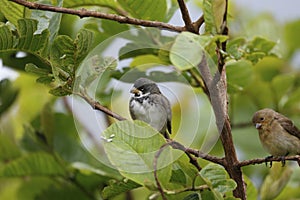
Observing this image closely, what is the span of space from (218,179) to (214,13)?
9.4 inches

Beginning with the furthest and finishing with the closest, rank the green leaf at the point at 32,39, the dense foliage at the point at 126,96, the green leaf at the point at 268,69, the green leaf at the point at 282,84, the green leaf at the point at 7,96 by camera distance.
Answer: the green leaf at the point at 268,69 → the green leaf at the point at 282,84 → the green leaf at the point at 7,96 → the green leaf at the point at 32,39 → the dense foliage at the point at 126,96

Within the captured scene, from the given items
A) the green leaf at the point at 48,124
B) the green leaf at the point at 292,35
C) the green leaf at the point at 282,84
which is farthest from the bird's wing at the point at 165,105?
the green leaf at the point at 292,35

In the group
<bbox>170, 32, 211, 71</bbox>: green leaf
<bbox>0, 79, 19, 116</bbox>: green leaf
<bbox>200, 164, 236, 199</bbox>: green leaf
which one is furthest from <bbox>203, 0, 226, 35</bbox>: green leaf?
<bbox>0, 79, 19, 116</bbox>: green leaf

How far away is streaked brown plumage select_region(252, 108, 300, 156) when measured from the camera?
138 centimetres

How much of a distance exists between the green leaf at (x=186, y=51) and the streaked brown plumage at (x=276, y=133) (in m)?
0.58

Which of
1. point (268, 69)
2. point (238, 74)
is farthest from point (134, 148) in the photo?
point (268, 69)

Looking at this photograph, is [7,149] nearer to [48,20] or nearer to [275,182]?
[48,20]

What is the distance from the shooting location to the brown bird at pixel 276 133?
1380mm

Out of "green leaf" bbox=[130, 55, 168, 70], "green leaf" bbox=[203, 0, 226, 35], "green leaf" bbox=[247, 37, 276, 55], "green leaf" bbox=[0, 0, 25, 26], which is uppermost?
"green leaf" bbox=[203, 0, 226, 35]

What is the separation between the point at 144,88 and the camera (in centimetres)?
111

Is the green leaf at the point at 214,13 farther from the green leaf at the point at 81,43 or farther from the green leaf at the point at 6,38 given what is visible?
the green leaf at the point at 6,38

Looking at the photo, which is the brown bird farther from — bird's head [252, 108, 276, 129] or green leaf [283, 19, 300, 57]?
green leaf [283, 19, 300, 57]

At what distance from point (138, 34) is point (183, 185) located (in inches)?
18.1

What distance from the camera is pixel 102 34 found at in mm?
1376
